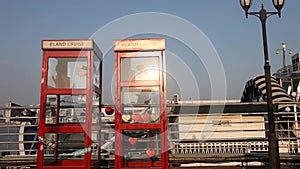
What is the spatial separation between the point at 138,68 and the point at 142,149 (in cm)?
181

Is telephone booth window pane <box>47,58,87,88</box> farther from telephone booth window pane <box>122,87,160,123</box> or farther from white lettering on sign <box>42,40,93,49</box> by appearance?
telephone booth window pane <box>122,87,160,123</box>

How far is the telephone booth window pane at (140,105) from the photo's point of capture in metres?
6.23

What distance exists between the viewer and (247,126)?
1270cm

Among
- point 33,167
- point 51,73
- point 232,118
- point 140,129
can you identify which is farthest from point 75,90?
point 232,118

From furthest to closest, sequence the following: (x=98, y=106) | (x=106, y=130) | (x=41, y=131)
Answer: (x=106, y=130) < (x=98, y=106) < (x=41, y=131)

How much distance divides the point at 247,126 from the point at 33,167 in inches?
340

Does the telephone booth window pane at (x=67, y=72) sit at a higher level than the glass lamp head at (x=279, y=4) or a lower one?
lower

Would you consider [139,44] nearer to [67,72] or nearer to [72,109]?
[67,72]

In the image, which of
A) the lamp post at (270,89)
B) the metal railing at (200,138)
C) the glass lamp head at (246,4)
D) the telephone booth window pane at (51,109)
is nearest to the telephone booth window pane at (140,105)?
the metal railing at (200,138)

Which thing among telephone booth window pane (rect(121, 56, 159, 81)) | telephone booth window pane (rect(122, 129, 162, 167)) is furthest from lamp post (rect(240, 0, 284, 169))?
telephone booth window pane (rect(121, 56, 159, 81))

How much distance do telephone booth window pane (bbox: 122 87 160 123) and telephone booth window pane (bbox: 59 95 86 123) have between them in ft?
2.72

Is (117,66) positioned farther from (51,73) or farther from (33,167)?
(33,167)

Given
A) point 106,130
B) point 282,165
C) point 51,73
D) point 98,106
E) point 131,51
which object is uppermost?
point 131,51

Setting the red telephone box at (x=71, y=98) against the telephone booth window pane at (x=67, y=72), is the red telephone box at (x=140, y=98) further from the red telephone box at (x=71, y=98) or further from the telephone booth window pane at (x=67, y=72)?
the telephone booth window pane at (x=67, y=72)
